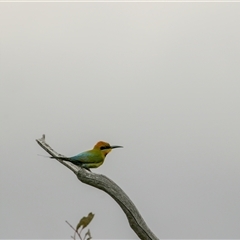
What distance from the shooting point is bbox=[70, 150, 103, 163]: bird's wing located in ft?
4.35

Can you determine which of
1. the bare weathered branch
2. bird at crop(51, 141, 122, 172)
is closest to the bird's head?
bird at crop(51, 141, 122, 172)

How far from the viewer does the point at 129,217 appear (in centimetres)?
121

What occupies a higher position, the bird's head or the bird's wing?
the bird's head

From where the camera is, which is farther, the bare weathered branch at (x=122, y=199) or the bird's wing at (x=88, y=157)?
the bird's wing at (x=88, y=157)

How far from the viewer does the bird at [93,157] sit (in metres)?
1.32

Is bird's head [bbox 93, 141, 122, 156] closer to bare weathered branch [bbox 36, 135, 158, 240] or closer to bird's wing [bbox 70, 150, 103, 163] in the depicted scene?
bird's wing [bbox 70, 150, 103, 163]

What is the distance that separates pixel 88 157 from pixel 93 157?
24 millimetres

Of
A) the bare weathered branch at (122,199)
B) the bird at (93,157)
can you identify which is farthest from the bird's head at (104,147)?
the bare weathered branch at (122,199)

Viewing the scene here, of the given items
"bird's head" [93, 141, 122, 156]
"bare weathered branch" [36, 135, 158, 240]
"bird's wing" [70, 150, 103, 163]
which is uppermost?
"bird's head" [93, 141, 122, 156]

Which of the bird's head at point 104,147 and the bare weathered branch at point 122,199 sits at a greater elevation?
the bird's head at point 104,147

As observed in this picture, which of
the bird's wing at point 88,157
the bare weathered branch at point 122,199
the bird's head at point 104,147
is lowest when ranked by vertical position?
the bare weathered branch at point 122,199

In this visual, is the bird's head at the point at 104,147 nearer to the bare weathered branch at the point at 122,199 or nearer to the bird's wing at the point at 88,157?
the bird's wing at the point at 88,157

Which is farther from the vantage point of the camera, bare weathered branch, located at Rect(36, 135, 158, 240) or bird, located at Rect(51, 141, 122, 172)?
bird, located at Rect(51, 141, 122, 172)

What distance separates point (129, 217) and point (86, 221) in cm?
39
